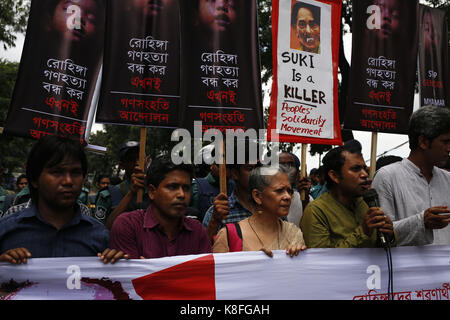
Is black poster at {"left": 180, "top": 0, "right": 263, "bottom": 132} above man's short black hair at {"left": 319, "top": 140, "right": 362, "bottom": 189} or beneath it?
above

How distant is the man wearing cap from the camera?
11.6ft

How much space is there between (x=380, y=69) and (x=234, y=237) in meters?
3.05

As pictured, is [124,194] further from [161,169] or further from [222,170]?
[161,169]

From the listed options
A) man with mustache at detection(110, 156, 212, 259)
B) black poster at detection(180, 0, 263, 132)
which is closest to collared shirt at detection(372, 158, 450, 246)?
man with mustache at detection(110, 156, 212, 259)

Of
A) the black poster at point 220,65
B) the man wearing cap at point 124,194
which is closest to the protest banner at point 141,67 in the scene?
the black poster at point 220,65

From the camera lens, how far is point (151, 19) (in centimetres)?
424

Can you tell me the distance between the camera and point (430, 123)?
3096 mm

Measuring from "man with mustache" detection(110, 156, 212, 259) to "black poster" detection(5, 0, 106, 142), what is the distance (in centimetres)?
138

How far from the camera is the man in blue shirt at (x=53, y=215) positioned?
249 cm

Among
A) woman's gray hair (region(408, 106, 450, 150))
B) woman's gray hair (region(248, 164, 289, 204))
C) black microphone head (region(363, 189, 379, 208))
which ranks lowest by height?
black microphone head (region(363, 189, 379, 208))

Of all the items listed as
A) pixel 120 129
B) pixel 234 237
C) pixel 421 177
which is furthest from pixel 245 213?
pixel 120 129

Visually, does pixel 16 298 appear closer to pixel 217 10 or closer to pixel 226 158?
pixel 226 158

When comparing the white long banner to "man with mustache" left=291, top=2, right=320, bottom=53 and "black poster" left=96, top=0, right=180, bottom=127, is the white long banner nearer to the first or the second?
"black poster" left=96, top=0, right=180, bottom=127

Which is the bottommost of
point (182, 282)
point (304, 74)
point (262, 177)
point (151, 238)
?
point (182, 282)
